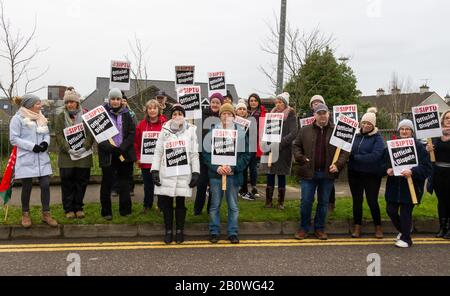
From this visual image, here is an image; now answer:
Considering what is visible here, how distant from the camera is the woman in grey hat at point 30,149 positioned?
616 centimetres

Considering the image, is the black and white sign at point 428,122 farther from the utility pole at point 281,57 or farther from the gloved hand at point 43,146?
the gloved hand at point 43,146

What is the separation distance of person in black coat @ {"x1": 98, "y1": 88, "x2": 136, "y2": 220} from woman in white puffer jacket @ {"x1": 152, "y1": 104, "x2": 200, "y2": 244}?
86 cm

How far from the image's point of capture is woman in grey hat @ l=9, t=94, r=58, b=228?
616cm

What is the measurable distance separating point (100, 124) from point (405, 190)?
15.7ft

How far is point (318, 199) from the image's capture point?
636cm

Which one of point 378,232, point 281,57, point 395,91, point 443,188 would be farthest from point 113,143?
point 395,91

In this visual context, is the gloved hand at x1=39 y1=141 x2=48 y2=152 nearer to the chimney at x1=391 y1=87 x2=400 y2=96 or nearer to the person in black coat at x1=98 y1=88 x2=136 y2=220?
the person in black coat at x1=98 y1=88 x2=136 y2=220

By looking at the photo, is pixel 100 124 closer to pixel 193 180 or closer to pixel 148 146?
pixel 148 146

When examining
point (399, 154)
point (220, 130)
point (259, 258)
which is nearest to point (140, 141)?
point (220, 130)

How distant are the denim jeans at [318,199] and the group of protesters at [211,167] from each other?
15 millimetres

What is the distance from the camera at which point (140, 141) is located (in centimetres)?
716

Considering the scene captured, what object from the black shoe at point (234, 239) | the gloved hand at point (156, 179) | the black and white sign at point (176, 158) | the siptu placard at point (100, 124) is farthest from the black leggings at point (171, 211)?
the siptu placard at point (100, 124)
